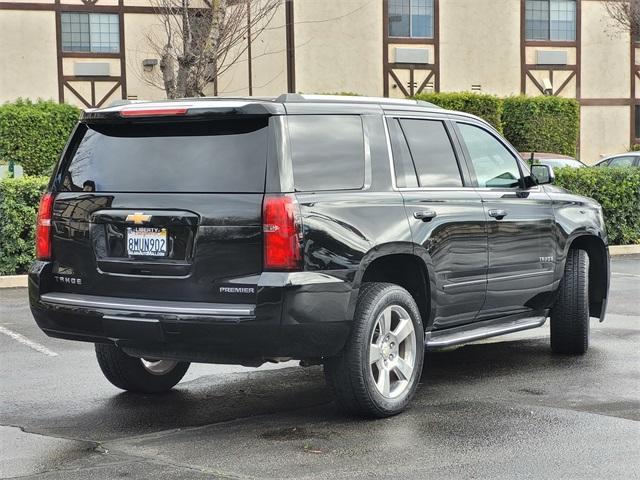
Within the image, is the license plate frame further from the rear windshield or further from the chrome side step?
the chrome side step

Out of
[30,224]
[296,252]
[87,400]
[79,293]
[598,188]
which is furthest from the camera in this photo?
[598,188]

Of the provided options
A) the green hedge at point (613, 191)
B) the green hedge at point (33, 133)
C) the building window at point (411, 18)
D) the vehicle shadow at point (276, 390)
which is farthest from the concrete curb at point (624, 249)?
the building window at point (411, 18)

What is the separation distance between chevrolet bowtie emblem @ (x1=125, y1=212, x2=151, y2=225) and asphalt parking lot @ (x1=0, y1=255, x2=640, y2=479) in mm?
1180

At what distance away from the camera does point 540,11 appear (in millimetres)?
34438

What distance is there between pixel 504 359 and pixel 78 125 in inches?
148

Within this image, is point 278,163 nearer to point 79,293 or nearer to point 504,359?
point 79,293

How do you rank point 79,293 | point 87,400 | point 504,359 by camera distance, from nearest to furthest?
1. point 79,293
2. point 87,400
3. point 504,359

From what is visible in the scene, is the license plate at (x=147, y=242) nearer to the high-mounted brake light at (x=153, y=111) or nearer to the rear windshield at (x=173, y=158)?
the rear windshield at (x=173, y=158)

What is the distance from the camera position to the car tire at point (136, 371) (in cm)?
743

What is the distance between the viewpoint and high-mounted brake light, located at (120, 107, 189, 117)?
6.38m

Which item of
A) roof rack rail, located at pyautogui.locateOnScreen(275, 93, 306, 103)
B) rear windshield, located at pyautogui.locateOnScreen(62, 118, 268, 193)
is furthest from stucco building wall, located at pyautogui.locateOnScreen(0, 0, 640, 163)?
roof rack rail, located at pyautogui.locateOnScreen(275, 93, 306, 103)

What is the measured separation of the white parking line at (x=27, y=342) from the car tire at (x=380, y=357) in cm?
331

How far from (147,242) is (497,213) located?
8.49ft

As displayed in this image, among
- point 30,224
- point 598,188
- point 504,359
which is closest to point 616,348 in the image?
point 504,359
